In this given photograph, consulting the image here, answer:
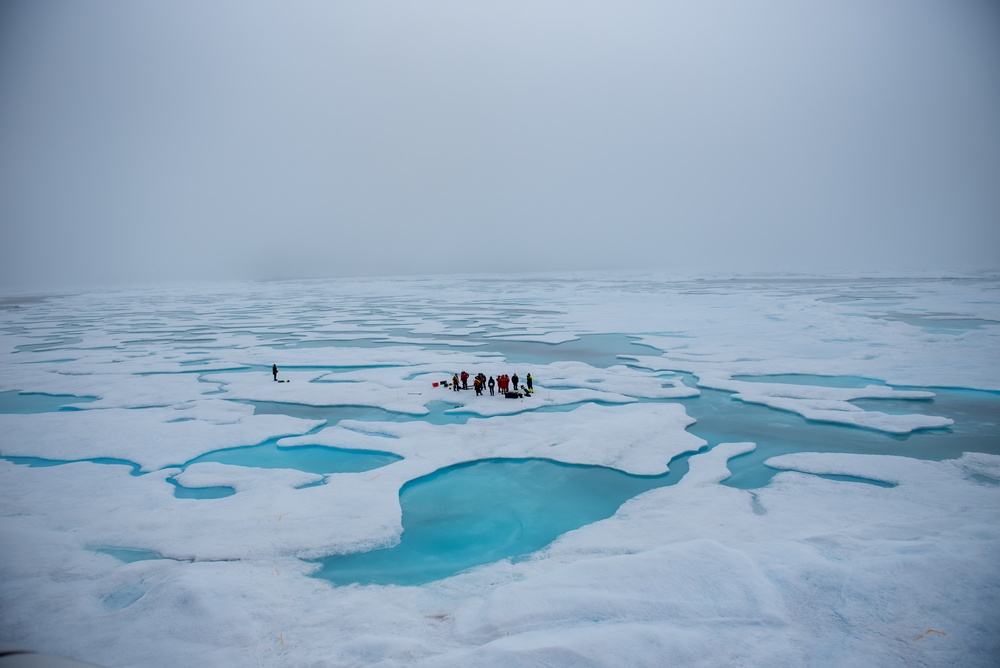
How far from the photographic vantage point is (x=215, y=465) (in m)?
7.80

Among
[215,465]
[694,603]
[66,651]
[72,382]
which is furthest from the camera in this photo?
[72,382]

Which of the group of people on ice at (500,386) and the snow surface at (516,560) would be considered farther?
the group of people on ice at (500,386)

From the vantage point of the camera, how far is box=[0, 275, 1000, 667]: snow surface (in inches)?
153

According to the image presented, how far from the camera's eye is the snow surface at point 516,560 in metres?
3.88

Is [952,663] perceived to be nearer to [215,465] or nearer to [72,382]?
[215,465]

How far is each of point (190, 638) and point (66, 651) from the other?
2.72 feet

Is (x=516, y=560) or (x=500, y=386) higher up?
(x=500, y=386)

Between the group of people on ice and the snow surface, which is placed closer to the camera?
the snow surface

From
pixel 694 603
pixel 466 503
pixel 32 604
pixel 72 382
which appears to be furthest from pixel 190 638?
pixel 72 382

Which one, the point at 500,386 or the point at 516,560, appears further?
the point at 500,386

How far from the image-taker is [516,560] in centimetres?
518

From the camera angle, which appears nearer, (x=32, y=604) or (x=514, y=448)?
(x=32, y=604)

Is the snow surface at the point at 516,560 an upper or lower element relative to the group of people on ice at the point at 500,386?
lower

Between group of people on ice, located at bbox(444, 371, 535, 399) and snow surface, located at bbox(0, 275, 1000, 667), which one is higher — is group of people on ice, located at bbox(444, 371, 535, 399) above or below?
above
